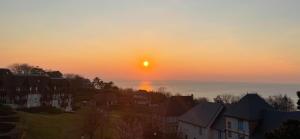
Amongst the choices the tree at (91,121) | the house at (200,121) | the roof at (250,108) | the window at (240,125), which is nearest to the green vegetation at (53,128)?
the tree at (91,121)

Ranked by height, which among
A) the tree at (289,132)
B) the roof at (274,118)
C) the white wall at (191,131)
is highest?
the tree at (289,132)

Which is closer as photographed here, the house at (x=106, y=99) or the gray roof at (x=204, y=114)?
the gray roof at (x=204, y=114)

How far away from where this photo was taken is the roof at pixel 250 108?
142 ft

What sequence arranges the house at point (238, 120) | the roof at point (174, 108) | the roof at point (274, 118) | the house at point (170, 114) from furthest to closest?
the roof at point (174, 108) < the house at point (170, 114) < the house at point (238, 120) < the roof at point (274, 118)

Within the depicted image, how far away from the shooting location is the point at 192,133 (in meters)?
58.5

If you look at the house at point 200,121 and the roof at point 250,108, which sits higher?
the roof at point 250,108

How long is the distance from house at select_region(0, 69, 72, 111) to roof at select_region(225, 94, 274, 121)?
172ft

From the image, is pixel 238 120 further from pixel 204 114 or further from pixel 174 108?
pixel 174 108

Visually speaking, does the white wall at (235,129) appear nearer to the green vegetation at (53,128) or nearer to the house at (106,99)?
the green vegetation at (53,128)

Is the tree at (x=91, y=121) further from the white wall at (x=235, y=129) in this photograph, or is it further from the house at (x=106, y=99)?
the house at (x=106, y=99)

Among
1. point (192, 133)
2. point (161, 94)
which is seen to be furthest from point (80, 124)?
point (161, 94)

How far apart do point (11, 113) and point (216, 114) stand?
3322 cm

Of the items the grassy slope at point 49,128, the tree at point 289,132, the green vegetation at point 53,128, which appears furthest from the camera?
the green vegetation at point 53,128

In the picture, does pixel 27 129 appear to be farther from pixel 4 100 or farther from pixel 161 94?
pixel 161 94
